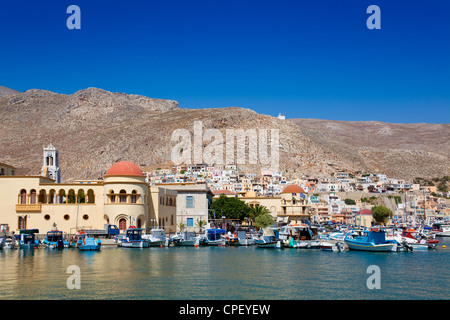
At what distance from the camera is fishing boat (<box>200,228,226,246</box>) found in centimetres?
5425

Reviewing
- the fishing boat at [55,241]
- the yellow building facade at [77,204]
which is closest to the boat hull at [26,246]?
the fishing boat at [55,241]

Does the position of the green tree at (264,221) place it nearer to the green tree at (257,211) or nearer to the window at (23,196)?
the green tree at (257,211)

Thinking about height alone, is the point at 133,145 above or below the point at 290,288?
above

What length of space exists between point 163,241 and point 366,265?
23.5 m

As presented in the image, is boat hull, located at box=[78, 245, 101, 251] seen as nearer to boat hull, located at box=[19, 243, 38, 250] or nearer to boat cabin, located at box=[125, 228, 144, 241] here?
boat cabin, located at box=[125, 228, 144, 241]

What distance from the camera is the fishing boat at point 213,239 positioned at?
54.2 meters

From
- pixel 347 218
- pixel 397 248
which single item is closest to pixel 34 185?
pixel 397 248

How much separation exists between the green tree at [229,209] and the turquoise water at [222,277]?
34495 mm

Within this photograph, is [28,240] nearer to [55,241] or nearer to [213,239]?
[55,241]

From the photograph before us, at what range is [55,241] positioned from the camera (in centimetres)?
4994

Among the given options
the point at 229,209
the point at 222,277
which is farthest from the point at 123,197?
the point at 222,277

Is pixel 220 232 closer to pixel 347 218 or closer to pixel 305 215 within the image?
pixel 305 215
